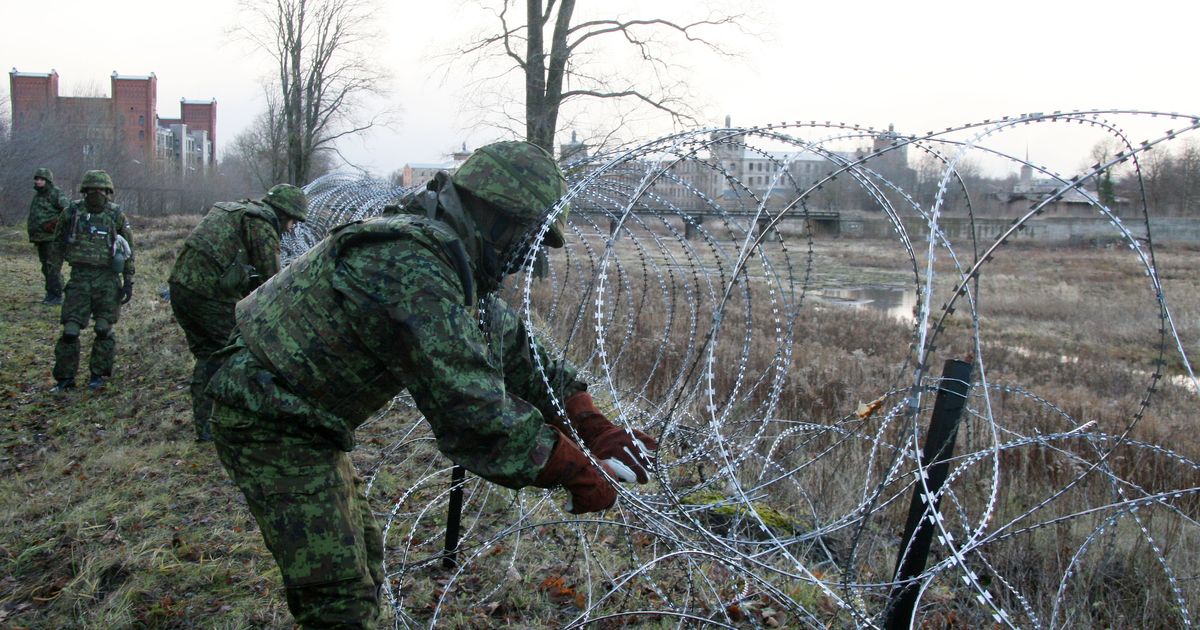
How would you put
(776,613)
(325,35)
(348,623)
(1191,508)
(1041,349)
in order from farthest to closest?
1. (325,35)
2. (1041,349)
3. (1191,508)
4. (776,613)
5. (348,623)

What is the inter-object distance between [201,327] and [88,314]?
2.18 metres

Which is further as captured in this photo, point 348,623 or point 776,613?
point 776,613

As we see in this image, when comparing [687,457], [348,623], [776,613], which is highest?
[687,457]

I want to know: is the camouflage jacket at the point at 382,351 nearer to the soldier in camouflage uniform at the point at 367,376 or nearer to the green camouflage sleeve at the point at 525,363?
the soldier in camouflage uniform at the point at 367,376

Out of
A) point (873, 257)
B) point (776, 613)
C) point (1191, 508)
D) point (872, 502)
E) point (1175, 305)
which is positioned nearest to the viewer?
point (872, 502)

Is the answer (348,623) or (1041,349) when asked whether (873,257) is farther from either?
(348,623)

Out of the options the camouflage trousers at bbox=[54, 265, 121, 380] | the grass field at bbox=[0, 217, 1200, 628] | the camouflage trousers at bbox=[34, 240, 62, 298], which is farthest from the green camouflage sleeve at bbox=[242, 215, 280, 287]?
the camouflage trousers at bbox=[34, 240, 62, 298]

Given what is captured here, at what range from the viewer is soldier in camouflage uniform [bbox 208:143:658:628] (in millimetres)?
2139

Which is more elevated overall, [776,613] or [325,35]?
[325,35]

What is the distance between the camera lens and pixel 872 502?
2.06m

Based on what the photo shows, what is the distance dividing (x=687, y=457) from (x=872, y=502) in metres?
0.94

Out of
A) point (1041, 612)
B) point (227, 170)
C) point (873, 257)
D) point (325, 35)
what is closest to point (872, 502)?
point (1041, 612)

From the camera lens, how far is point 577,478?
2338mm

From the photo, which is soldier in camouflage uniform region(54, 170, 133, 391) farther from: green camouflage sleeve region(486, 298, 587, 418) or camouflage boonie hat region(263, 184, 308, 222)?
green camouflage sleeve region(486, 298, 587, 418)
